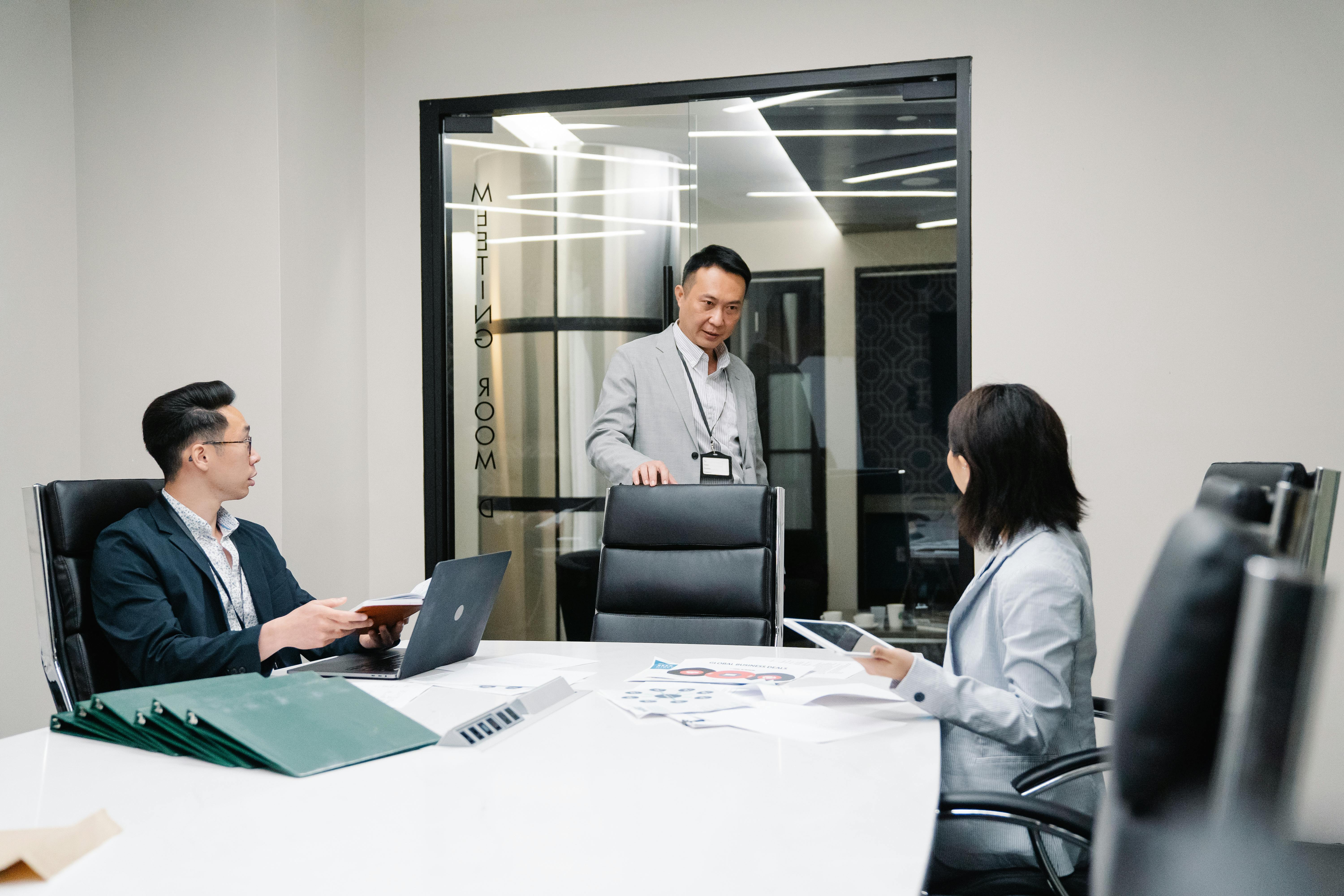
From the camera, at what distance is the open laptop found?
2.03 m

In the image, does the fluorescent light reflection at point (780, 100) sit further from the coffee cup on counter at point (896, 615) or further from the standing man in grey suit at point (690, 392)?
the coffee cup on counter at point (896, 615)

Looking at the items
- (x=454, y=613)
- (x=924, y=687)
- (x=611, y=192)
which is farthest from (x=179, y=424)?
(x=611, y=192)

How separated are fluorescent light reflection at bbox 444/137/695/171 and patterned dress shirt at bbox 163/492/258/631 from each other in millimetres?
2451

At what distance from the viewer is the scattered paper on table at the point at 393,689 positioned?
1.90m

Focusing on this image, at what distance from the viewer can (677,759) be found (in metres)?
1.53

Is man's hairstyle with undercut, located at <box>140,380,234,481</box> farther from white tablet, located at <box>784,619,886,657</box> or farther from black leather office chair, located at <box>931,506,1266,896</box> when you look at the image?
black leather office chair, located at <box>931,506,1266,896</box>

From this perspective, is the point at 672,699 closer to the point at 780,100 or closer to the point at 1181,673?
the point at 1181,673

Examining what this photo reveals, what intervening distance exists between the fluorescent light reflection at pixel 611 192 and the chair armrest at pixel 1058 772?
10.5 feet

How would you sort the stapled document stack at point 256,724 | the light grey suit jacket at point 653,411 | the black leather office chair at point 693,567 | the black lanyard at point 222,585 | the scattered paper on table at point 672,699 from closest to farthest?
the stapled document stack at point 256,724, the scattered paper on table at point 672,699, the black lanyard at point 222,585, the black leather office chair at point 693,567, the light grey suit jacket at point 653,411

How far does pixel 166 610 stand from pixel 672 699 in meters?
1.17

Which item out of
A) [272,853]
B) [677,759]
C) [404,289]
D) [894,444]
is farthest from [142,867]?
[404,289]

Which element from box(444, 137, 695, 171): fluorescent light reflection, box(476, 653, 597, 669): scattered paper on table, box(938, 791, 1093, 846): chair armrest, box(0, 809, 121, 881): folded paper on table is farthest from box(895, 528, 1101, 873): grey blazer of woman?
box(444, 137, 695, 171): fluorescent light reflection

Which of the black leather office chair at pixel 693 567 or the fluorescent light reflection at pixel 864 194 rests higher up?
the fluorescent light reflection at pixel 864 194

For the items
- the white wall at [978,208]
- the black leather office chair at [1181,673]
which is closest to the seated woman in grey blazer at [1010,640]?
the black leather office chair at [1181,673]
